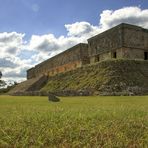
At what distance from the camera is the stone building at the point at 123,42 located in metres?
32.6

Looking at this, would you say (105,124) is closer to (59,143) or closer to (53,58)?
(59,143)

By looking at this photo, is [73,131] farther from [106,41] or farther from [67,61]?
[67,61]

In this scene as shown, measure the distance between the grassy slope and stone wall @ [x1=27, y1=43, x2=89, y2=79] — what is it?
7878mm

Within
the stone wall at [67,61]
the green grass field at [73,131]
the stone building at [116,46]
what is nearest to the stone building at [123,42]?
the stone building at [116,46]

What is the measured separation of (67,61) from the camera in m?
44.3

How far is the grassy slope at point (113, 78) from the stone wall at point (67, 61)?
788 centimetres

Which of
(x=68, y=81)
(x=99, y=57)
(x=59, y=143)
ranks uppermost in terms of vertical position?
(x=99, y=57)

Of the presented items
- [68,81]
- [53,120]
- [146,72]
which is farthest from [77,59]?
[53,120]

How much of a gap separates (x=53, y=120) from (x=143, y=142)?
209 centimetres

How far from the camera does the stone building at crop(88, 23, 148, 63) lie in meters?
32.6

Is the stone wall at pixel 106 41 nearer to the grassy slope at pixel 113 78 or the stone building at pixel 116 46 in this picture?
the stone building at pixel 116 46

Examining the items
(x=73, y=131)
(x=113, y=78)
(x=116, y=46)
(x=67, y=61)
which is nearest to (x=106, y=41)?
(x=116, y=46)

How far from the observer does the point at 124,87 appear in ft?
A: 78.4

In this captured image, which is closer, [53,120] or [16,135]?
[16,135]
